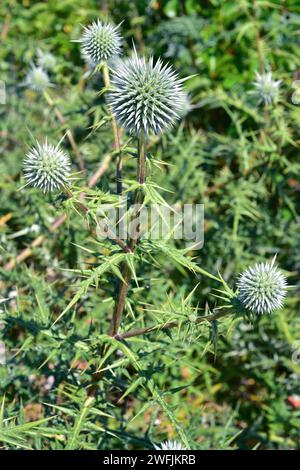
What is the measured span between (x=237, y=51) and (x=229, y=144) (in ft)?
2.96

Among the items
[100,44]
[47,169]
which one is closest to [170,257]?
[47,169]

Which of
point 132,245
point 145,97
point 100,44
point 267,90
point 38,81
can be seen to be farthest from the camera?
point 38,81

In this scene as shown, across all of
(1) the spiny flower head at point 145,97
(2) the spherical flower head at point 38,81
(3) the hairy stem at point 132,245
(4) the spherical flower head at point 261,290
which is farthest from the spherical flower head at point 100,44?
(2) the spherical flower head at point 38,81

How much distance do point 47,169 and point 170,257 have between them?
0.41 m

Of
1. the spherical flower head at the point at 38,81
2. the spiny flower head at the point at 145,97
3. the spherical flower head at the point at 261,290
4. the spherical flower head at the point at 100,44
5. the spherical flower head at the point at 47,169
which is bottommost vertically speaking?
the spherical flower head at the point at 261,290

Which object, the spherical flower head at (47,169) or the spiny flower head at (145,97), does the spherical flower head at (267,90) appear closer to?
the spiny flower head at (145,97)

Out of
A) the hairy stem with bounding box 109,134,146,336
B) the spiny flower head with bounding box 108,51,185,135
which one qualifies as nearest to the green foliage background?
the hairy stem with bounding box 109,134,146,336

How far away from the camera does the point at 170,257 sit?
175 centimetres

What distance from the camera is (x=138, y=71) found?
1670mm

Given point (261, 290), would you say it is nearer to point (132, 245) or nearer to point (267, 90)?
point (132, 245)

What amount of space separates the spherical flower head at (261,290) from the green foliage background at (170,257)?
0.07 m

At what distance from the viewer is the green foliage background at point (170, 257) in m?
2.04

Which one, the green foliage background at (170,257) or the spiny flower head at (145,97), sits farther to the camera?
the green foliage background at (170,257)
